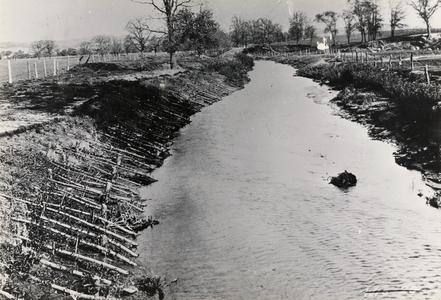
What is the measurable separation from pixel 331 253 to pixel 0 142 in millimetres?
9190

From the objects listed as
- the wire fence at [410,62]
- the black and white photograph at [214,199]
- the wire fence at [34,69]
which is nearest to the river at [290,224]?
the black and white photograph at [214,199]

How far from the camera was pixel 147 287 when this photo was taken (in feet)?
26.5

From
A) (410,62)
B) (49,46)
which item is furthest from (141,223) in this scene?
(49,46)

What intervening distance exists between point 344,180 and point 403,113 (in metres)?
7.56

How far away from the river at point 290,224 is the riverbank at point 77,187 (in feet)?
2.10

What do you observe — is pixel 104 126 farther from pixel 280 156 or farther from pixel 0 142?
pixel 280 156

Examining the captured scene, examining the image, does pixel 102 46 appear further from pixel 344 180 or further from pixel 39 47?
pixel 344 180

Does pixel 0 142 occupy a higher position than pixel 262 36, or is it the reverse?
pixel 262 36

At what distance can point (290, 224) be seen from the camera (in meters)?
11.0

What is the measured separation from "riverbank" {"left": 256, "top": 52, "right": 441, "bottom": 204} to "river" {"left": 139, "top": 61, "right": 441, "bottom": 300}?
1.87 ft

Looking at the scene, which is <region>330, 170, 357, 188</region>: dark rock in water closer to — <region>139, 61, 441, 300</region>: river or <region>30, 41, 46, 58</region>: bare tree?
<region>139, 61, 441, 300</region>: river

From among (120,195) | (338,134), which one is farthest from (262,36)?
(120,195)

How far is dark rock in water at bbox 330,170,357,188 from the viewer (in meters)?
13.5

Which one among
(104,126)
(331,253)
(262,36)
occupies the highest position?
A: (262,36)
